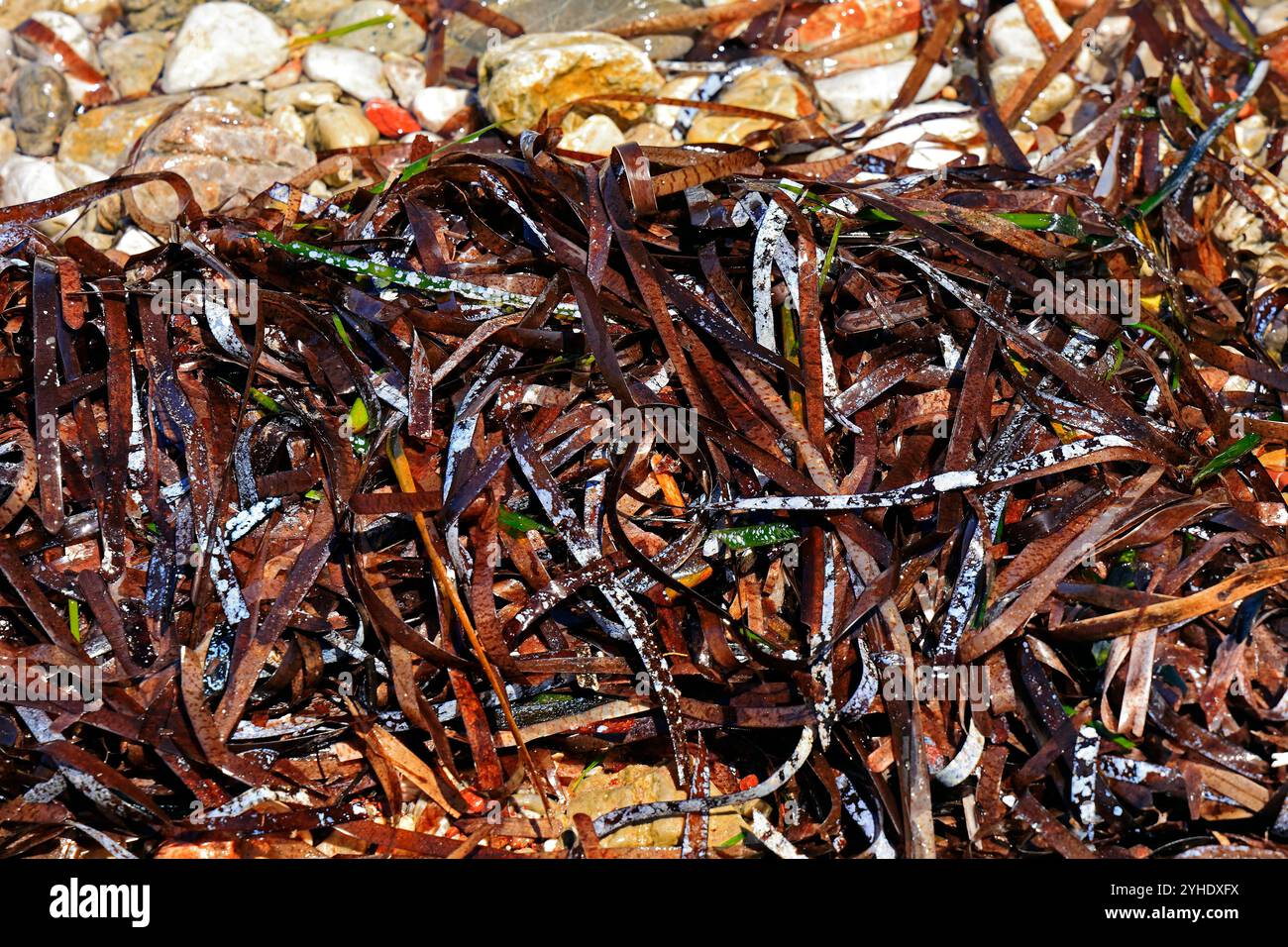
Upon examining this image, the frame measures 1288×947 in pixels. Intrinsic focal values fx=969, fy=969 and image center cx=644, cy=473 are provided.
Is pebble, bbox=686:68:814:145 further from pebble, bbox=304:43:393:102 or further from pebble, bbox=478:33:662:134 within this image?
pebble, bbox=304:43:393:102

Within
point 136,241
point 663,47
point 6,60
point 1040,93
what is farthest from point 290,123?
point 1040,93

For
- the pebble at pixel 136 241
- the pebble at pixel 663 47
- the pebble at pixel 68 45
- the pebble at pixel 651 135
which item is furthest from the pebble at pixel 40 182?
the pebble at pixel 663 47

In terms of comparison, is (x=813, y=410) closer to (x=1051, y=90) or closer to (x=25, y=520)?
(x=25, y=520)

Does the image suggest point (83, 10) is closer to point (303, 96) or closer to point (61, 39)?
point (61, 39)

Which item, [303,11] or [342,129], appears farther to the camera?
[303,11]

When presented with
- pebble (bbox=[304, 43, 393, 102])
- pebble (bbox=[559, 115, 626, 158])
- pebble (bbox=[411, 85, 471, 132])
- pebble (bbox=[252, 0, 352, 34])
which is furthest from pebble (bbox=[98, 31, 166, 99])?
pebble (bbox=[559, 115, 626, 158])
